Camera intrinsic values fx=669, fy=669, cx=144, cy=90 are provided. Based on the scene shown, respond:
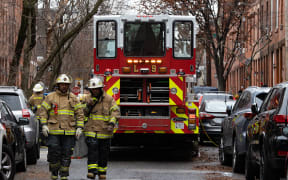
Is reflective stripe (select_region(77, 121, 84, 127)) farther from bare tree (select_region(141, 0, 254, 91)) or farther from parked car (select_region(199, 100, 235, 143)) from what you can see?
bare tree (select_region(141, 0, 254, 91))

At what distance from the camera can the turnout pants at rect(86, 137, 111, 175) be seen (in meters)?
11.4

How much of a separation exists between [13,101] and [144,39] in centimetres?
355

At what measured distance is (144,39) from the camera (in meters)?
15.9

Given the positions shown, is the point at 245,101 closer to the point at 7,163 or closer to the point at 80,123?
the point at 80,123

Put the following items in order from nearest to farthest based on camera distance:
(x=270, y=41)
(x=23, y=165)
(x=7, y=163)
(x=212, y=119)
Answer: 1. (x=7, y=163)
2. (x=23, y=165)
3. (x=212, y=119)
4. (x=270, y=41)

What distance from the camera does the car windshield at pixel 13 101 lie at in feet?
46.4

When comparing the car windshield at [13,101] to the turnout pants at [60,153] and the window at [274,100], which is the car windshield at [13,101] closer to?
the turnout pants at [60,153]

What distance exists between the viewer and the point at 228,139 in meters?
14.3

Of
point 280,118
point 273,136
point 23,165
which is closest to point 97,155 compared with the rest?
point 23,165

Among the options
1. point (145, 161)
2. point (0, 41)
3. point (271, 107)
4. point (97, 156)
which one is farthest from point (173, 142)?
point (0, 41)

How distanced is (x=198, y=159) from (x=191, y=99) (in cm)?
176

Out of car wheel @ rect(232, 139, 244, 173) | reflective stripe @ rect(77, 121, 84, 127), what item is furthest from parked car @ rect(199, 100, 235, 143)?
reflective stripe @ rect(77, 121, 84, 127)

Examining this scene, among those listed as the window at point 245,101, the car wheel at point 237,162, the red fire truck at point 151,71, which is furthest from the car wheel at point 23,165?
the window at point 245,101

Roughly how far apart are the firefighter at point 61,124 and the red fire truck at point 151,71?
428 cm
